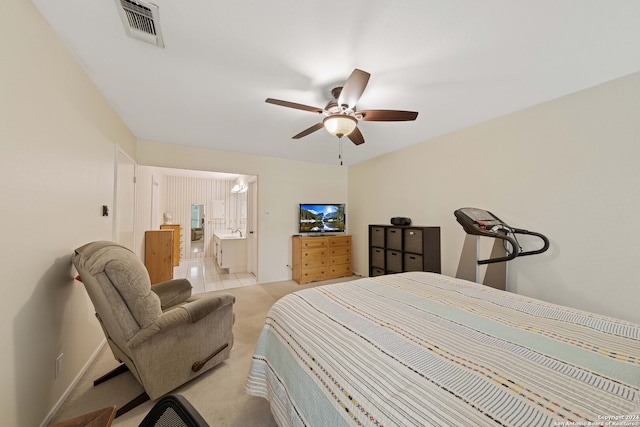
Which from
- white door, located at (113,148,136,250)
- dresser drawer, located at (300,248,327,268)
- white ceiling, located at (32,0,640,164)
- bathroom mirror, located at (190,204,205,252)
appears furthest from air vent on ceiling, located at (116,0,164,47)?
bathroom mirror, located at (190,204,205,252)

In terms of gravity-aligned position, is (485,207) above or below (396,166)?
below

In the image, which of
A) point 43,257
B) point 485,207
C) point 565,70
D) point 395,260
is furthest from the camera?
point 395,260

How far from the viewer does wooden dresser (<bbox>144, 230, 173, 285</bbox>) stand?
390 centimetres

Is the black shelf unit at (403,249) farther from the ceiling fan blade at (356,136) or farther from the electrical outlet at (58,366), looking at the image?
the electrical outlet at (58,366)

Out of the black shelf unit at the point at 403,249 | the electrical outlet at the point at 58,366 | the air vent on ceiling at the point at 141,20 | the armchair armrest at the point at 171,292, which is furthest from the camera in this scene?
the black shelf unit at the point at 403,249

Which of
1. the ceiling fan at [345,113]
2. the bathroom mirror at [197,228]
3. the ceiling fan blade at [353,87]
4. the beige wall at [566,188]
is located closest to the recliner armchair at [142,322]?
the ceiling fan at [345,113]

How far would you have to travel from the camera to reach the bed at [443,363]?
26.6 inches

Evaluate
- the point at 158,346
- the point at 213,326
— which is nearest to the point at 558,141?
the point at 213,326

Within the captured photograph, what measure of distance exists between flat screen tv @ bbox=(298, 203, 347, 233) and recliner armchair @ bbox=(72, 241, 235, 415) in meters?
2.95

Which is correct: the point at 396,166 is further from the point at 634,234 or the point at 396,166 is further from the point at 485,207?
the point at 634,234

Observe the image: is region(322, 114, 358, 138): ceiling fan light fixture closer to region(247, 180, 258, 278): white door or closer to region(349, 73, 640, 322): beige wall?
region(349, 73, 640, 322): beige wall

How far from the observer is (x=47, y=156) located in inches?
55.6

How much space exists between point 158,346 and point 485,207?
350 cm

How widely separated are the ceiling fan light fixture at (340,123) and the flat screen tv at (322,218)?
2.70 meters
